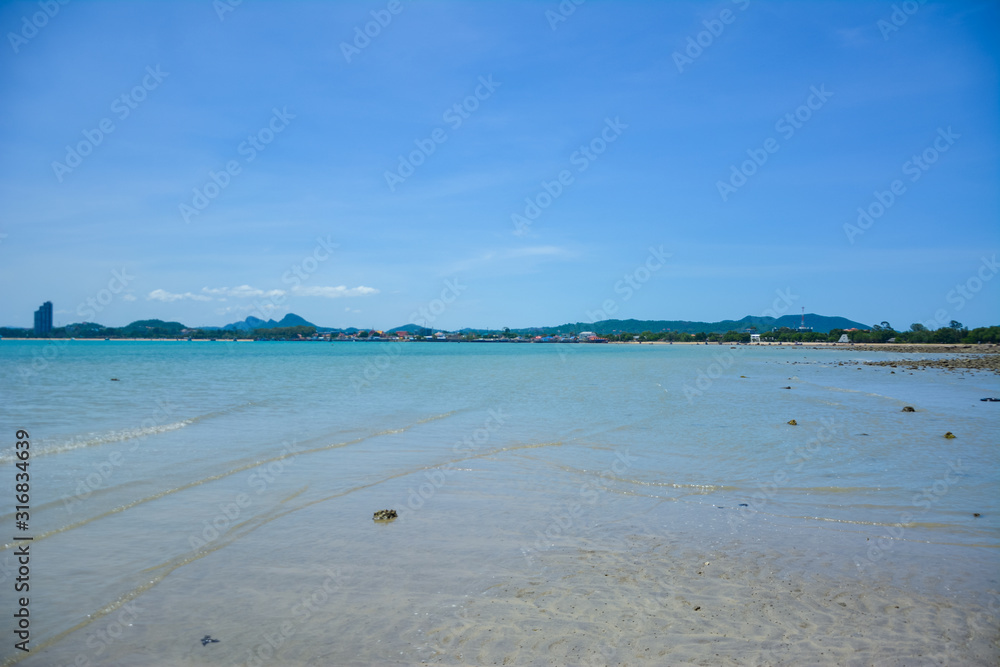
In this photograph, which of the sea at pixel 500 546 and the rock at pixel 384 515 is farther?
the rock at pixel 384 515

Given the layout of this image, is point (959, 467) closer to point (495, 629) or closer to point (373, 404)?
point (495, 629)

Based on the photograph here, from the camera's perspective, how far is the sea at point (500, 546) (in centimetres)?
582

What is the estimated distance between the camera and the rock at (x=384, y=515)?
980 cm

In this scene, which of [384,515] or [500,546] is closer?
[500,546]

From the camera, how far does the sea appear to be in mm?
5824

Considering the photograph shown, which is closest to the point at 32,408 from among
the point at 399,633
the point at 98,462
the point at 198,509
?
the point at 98,462

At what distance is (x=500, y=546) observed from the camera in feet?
27.9

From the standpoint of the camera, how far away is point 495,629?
6012mm

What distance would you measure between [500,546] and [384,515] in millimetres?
2416

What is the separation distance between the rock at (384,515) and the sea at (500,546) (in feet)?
0.55

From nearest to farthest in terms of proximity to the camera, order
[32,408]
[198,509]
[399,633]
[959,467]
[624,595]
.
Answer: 1. [399,633]
2. [624,595]
3. [198,509]
4. [959,467]
5. [32,408]

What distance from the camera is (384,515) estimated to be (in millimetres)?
9859

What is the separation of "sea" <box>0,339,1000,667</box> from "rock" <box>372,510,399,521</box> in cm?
17

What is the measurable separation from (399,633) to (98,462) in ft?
38.4
